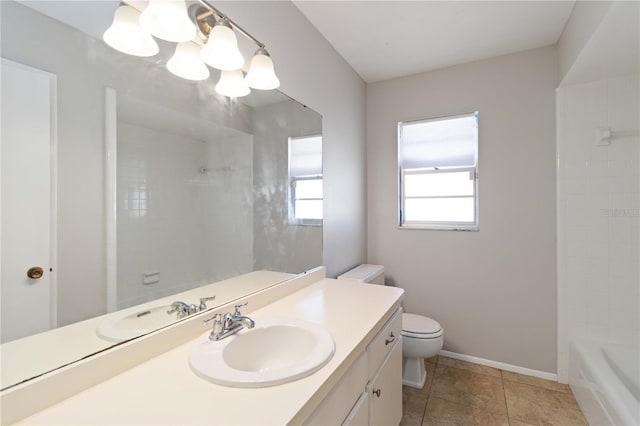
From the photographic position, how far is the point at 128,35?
90 cm

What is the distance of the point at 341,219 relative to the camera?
2.32 metres

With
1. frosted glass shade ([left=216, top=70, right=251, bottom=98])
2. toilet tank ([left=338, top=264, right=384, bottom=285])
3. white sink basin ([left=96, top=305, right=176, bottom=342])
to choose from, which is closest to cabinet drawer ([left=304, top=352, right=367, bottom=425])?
white sink basin ([left=96, top=305, right=176, bottom=342])

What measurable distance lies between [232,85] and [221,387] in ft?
3.88

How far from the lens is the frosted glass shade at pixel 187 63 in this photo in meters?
1.06

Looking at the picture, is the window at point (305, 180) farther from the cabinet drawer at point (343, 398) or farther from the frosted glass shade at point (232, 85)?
the cabinet drawer at point (343, 398)

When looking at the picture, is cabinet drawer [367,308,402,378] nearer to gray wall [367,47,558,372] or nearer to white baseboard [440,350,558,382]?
gray wall [367,47,558,372]

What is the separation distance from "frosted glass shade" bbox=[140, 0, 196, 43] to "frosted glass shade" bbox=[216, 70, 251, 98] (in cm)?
25

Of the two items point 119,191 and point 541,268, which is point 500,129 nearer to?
point 541,268

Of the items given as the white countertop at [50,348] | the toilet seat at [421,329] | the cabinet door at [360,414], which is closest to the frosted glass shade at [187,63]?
the white countertop at [50,348]

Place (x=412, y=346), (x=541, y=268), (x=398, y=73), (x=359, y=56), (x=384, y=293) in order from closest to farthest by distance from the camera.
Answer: (x=384, y=293)
(x=412, y=346)
(x=541, y=268)
(x=359, y=56)
(x=398, y=73)

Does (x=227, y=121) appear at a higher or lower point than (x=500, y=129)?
lower

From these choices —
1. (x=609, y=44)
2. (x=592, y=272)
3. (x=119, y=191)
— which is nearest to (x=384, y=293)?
(x=119, y=191)

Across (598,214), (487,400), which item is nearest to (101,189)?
(487,400)

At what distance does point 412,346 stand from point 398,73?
89.6 inches
